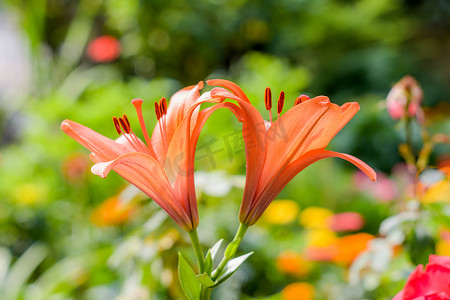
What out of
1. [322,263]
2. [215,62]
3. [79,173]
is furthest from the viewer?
A: [215,62]

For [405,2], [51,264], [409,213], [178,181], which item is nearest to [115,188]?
[51,264]

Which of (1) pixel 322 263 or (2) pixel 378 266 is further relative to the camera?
(1) pixel 322 263

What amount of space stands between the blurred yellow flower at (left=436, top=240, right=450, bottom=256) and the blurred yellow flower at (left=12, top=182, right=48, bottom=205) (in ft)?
4.72

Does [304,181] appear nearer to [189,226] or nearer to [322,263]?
[322,263]

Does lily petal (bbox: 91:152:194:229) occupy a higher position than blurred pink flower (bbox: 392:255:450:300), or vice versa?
lily petal (bbox: 91:152:194:229)

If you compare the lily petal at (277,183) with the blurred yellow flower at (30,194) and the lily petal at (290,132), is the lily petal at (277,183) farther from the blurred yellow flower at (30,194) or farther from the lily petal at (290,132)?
the blurred yellow flower at (30,194)

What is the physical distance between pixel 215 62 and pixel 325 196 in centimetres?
209

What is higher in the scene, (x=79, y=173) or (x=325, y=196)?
(x=79, y=173)

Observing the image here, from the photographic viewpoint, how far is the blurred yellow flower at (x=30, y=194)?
5.66 ft

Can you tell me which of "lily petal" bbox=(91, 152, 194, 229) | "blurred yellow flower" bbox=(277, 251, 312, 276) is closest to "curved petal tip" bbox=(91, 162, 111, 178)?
"lily petal" bbox=(91, 152, 194, 229)

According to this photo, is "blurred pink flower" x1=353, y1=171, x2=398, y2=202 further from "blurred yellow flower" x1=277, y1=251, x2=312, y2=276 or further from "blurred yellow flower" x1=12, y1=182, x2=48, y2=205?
"blurred yellow flower" x1=12, y1=182, x2=48, y2=205

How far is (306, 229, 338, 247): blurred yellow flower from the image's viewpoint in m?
1.00

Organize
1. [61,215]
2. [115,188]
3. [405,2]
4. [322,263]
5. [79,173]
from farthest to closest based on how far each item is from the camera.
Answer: [405,2], [115,188], [61,215], [79,173], [322,263]

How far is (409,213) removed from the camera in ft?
1.89
